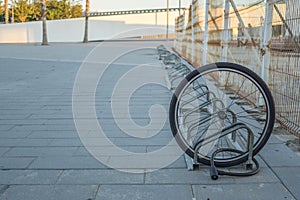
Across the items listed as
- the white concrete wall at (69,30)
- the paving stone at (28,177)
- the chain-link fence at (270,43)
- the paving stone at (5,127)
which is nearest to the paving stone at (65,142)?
the paving stone at (28,177)

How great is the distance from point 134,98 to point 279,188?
11.9 feet

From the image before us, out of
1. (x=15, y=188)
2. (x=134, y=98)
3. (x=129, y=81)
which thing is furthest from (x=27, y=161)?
(x=129, y=81)

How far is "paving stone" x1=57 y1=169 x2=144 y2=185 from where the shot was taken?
2.50m

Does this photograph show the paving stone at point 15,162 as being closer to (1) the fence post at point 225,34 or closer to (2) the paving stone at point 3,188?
(2) the paving stone at point 3,188

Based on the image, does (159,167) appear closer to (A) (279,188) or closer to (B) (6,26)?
(A) (279,188)

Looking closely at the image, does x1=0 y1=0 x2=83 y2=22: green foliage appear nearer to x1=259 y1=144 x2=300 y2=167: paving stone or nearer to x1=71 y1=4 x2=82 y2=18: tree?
x1=71 y1=4 x2=82 y2=18: tree

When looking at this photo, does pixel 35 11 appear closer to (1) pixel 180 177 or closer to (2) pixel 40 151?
(2) pixel 40 151

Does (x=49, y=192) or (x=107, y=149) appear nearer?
(x=49, y=192)

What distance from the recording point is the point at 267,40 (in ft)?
14.3

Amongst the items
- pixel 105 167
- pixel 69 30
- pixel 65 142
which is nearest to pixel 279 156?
pixel 105 167

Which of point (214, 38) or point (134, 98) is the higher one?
point (214, 38)

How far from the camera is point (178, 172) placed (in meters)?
2.66

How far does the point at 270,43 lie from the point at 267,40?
2.9 inches

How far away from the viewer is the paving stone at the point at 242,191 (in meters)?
2.25
